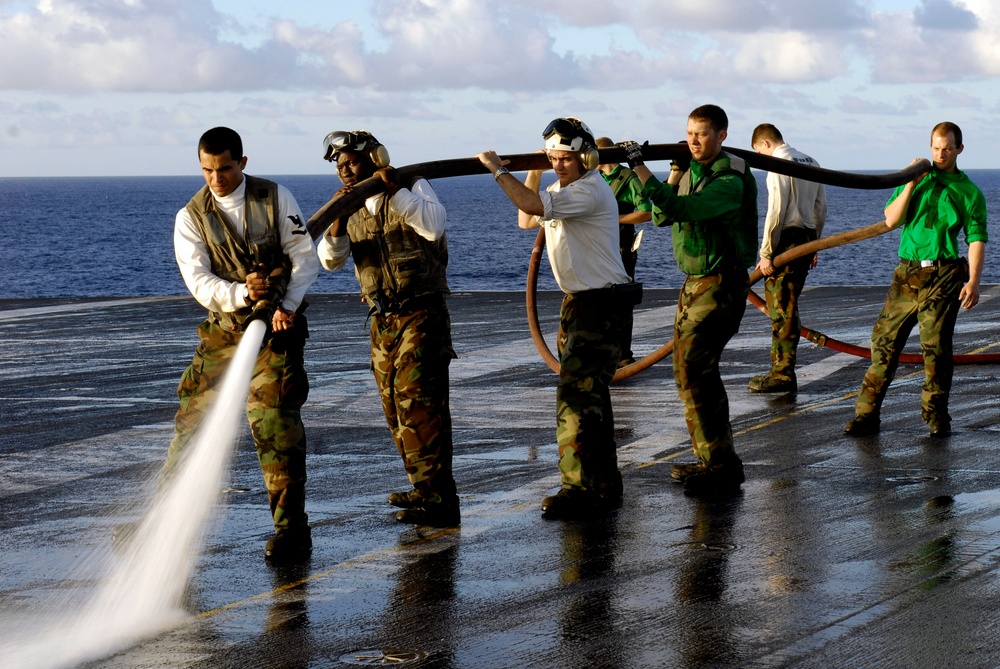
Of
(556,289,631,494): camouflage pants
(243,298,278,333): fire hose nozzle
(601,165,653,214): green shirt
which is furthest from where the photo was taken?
(601,165,653,214): green shirt

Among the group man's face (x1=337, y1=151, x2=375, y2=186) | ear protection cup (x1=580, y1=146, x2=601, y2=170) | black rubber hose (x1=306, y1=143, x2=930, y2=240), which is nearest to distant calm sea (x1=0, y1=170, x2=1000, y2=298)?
black rubber hose (x1=306, y1=143, x2=930, y2=240)

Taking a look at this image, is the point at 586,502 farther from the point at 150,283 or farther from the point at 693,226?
the point at 150,283

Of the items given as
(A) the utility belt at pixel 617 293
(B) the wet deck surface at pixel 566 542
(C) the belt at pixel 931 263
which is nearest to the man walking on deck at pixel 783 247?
(B) the wet deck surface at pixel 566 542

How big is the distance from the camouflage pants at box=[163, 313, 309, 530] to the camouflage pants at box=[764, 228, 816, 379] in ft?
21.0

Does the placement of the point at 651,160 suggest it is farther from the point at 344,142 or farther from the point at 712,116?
the point at 344,142

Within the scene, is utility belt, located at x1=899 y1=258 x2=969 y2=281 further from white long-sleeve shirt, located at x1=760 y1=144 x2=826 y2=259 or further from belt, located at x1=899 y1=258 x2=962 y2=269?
white long-sleeve shirt, located at x1=760 y1=144 x2=826 y2=259

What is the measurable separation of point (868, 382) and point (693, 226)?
250cm

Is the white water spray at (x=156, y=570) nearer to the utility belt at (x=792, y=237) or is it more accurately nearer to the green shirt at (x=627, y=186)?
the green shirt at (x=627, y=186)

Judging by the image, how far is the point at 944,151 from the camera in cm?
980

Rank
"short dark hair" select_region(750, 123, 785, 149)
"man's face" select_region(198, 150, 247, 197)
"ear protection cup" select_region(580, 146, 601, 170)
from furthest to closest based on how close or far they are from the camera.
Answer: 1. "short dark hair" select_region(750, 123, 785, 149)
2. "ear protection cup" select_region(580, 146, 601, 170)
3. "man's face" select_region(198, 150, 247, 197)

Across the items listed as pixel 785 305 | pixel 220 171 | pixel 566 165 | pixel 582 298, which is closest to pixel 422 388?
pixel 582 298

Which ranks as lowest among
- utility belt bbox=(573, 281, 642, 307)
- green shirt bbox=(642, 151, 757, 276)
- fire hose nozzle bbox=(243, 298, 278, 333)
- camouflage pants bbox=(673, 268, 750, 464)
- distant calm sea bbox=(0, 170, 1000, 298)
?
distant calm sea bbox=(0, 170, 1000, 298)

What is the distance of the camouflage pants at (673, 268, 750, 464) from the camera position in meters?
8.40

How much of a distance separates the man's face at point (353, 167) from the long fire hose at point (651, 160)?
4.3 inches
